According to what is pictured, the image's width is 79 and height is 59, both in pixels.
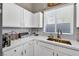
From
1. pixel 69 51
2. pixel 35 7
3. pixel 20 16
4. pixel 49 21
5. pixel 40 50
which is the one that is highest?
pixel 35 7

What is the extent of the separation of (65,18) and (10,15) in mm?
1287

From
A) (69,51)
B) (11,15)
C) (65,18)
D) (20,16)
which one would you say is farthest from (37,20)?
(69,51)

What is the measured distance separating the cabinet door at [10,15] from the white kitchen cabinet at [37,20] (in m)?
0.89

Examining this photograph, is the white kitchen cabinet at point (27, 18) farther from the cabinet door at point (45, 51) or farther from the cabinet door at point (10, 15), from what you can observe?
the cabinet door at point (45, 51)

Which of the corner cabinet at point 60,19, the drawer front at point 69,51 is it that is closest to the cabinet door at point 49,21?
the corner cabinet at point 60,19

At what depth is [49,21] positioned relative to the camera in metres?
2.91

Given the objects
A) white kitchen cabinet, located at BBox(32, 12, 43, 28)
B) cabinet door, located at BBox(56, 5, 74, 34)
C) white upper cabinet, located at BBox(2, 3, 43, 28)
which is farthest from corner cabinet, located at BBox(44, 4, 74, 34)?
white upper cabinet, located at BBox(2, 3, 43, 28)

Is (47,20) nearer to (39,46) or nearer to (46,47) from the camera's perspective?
(39,46)

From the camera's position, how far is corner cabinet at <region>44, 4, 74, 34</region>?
225 centimetres

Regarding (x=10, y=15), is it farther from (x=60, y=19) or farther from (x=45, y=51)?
(x=60, y=19)

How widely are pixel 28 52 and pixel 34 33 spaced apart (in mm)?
1151

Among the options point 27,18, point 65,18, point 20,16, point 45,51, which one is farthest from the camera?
point 27,18

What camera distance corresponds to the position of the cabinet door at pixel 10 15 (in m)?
1.84

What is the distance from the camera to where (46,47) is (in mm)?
1931
